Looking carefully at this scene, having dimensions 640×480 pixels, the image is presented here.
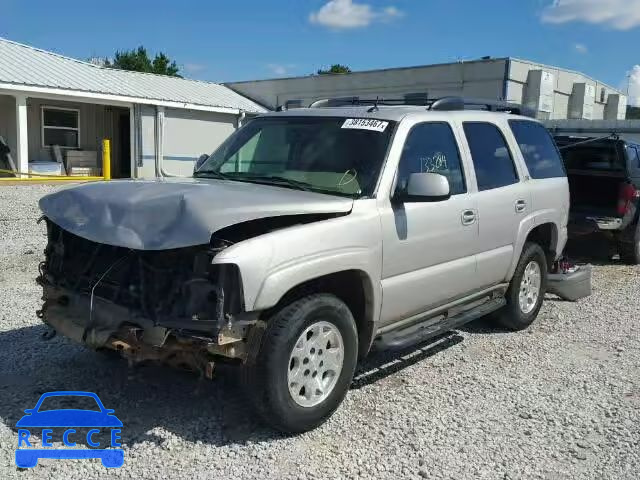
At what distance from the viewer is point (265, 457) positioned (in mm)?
3518

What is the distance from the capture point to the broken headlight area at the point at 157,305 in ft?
10.9

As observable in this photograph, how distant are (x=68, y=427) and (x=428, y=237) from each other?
2653 millimetres

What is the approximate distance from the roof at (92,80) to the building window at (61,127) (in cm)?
143

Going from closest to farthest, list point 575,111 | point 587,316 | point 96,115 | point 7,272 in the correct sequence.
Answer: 1. point 587,316
2. point 7,272
3. point 96,115
4. point 575,111

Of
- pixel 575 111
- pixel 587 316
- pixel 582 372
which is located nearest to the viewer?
pixel 582 372

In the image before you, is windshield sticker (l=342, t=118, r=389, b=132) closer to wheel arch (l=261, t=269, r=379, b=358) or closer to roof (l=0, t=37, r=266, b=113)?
wheel arch (l=261, t=269, r=379, b=358)

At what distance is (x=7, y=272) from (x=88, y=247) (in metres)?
4.25

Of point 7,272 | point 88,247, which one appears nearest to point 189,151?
point 7,272

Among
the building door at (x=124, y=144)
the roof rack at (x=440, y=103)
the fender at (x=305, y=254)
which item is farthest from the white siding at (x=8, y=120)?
the fender at (x=305, y=254)

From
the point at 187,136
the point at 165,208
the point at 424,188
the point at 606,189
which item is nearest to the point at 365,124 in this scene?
the point at 424,188

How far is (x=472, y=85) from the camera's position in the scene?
2475 centimetres

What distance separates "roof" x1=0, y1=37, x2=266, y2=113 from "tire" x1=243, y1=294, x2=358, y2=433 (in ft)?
53.7

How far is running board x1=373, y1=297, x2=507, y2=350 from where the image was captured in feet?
14.1

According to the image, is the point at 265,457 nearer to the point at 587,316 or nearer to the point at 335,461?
the point at 335,461
